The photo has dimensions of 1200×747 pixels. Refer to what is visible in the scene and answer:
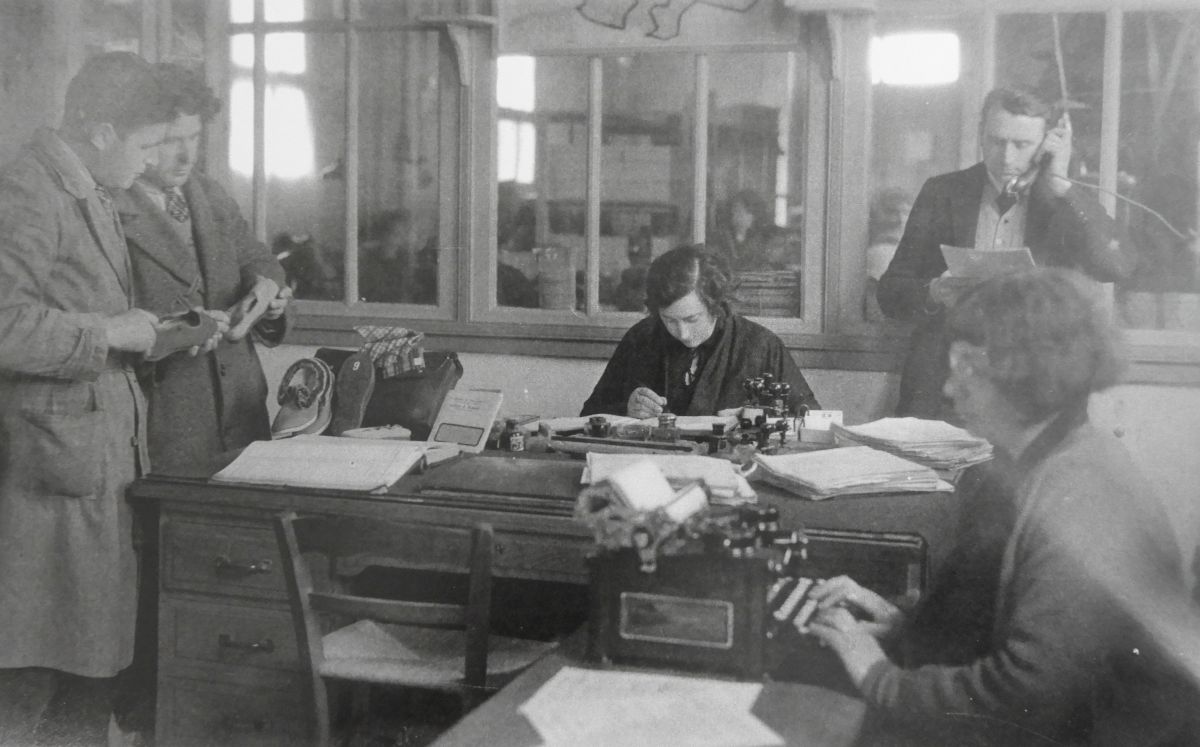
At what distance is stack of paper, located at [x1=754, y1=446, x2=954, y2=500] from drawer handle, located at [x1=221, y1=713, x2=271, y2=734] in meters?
1.05

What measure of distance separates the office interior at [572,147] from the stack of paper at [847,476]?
75 cm

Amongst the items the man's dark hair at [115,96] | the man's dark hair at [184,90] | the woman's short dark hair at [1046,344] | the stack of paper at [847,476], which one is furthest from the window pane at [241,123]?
the woman's short dark hair at [1046,344]

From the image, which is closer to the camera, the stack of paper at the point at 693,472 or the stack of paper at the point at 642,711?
the stack of paper at the point at 642,711

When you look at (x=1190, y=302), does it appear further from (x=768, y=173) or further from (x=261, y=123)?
(x=261, y=123)

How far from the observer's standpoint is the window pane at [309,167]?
9.44ft

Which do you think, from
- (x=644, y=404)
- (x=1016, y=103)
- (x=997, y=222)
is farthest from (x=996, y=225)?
(x=644, y=404)

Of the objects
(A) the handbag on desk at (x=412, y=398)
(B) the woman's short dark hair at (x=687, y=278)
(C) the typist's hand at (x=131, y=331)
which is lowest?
(A) the handbag on desk at (x=412, y=398)

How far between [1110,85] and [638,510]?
5.35 ft

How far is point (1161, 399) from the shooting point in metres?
1.88

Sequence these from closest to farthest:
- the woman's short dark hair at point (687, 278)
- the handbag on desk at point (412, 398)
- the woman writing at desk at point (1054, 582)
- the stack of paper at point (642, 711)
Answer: the stack of paper at point (642, 711) → the woman writing at desk at point (1054, 582) → the handbag on desk at point (412, 398) → the woman's short dark hair at point (687, 278)

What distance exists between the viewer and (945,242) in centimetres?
252

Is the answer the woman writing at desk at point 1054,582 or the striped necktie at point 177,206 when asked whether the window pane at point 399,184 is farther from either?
the woman writing at desk at point 1054,582

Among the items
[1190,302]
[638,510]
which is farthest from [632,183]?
[638,510]

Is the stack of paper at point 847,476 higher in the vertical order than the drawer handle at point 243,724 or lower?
higher
